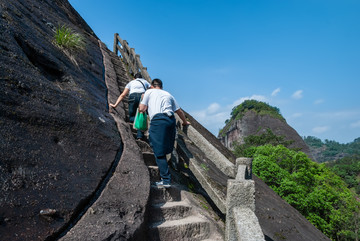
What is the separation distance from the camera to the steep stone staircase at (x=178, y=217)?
9.47 feet

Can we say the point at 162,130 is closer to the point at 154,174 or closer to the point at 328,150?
the point at 154,174

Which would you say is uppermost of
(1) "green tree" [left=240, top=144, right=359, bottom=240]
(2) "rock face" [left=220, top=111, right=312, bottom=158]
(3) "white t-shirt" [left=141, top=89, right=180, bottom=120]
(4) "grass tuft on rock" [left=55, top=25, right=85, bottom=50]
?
(2) "rock face" [left=220, top=111, right=312, bottom=158]

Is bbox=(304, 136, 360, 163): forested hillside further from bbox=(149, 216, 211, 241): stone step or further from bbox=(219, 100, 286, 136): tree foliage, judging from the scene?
bbox=(149, 216, 211, 241): stone step

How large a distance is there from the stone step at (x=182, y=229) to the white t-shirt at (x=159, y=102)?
151 centimetres

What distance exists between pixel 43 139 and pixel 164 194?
5.69 feet

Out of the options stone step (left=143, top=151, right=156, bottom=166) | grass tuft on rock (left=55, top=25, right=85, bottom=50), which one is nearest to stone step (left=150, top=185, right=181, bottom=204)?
stone step (left=143, top=151, right=156, bottom=166)

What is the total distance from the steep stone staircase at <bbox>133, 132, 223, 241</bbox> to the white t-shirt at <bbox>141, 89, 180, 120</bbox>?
3.60 ft

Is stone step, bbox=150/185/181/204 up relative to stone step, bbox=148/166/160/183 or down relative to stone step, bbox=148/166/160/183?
down

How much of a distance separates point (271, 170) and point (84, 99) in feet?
60.1

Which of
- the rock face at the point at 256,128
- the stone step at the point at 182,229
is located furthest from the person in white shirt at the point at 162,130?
the rock face at the point at 256,128

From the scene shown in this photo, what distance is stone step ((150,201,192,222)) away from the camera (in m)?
3.07

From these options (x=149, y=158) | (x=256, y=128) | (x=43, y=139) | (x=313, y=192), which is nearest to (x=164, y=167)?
(x=149, y=158)

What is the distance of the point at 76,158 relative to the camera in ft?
9.50

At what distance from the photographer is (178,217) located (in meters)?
3.24
